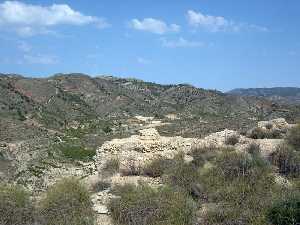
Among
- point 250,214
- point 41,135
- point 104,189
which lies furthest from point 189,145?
point 41,135

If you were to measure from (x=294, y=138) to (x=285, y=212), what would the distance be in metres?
13.1

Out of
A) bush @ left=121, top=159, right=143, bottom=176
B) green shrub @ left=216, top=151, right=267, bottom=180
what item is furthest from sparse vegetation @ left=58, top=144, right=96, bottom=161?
green shrub @ left=216, top=151, right=267, bottom=180

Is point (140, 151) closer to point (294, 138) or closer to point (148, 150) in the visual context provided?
point (148, 150)

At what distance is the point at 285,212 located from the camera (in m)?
17.1

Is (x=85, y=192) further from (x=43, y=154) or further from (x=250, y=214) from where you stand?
(x=43, y=154)

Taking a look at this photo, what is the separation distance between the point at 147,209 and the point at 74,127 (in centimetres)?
4290

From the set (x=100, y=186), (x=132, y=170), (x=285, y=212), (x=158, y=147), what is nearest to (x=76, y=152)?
(x=158, y=147)

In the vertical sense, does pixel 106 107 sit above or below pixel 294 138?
below

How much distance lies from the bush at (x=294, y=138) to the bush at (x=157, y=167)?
7166mm

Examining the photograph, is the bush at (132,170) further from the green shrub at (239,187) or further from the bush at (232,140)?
the bush at (232,140)

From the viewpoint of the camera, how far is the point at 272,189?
70.5 feet

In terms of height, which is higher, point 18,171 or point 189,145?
point 189,145

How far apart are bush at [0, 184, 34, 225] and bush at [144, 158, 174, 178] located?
6.96 meters

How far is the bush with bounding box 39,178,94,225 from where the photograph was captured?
1856 centimetres
